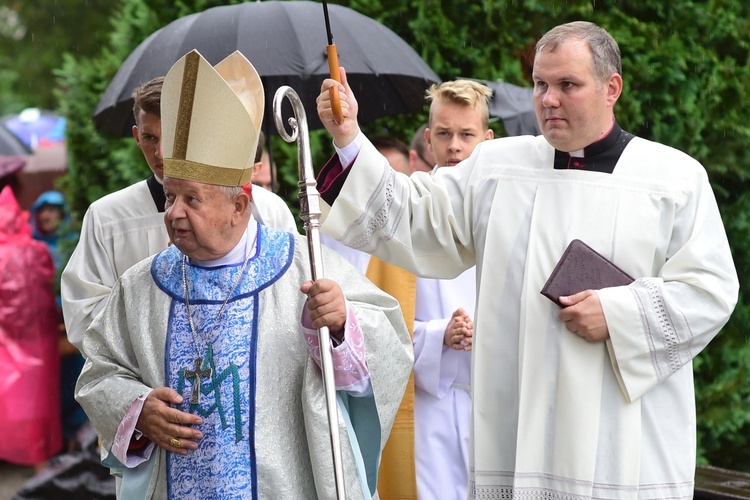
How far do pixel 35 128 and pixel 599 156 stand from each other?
421 inches

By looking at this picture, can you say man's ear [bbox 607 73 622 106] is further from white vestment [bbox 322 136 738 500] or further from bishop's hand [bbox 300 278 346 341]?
bishop's hand [bbox 300 278 346 341]

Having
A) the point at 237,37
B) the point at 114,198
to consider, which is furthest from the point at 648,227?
the point at 237,37

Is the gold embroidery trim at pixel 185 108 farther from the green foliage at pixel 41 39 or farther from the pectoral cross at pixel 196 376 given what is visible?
the green foliage at pixel 41 39

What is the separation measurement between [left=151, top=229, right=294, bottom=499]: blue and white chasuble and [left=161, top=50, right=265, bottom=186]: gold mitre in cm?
32

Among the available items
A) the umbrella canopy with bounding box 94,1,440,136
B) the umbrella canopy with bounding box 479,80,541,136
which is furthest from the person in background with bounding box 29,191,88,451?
the umbrella canopy with bounding box 479,80,541,136

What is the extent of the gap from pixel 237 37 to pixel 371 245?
2098mm

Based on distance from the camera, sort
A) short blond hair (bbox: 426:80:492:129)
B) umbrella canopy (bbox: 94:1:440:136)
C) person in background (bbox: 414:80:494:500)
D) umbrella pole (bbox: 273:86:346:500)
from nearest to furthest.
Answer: umbrella pole (bbox: 273:86:346:500) → person in background (bbox: 414:80:494:500) → short blond hair (bbox: 426:80:492:129) → umbrella canopy (bbox: 94:1:440:136)

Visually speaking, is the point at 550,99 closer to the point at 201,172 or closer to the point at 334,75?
the point at 334,75

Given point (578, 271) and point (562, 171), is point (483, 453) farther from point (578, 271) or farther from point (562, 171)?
point (562, 171)

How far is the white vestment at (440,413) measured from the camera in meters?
5.38

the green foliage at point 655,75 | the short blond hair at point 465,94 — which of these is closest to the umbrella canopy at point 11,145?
the green foliage at point 655,75

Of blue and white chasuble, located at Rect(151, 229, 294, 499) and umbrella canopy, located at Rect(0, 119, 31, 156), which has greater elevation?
umbrella canopy, located at Rect(0, 119, 31, 156)

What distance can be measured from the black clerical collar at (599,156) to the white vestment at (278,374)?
77cm

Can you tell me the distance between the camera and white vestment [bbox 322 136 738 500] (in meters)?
3.90
